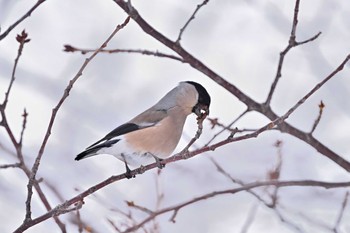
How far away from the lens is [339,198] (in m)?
2.47

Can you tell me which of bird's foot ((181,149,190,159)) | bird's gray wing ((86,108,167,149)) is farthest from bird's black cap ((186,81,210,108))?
bird's foot ((181,149,190,159))

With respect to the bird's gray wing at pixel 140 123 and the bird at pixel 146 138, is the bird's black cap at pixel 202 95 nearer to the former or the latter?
the bird at pixel 146 138

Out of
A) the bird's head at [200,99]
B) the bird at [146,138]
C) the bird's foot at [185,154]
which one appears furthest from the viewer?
the bird's head at [200,99]

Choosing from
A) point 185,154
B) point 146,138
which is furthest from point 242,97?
point 185,154

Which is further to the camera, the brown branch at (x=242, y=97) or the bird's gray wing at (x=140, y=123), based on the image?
the bird's gray wing at (x=140, y=123)

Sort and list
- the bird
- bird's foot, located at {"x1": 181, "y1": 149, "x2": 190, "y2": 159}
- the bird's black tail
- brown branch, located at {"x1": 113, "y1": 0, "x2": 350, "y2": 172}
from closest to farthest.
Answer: bird's foot, located at {"x1": 181, "y1": 149, "x2": 190, "y2": 159}
brown branch, located at {"x1": 113, "y1": 0, "x2": 350, "y2": 172}
the bird's black tail
the bird

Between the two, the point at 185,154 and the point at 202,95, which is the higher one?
the point at 202,95

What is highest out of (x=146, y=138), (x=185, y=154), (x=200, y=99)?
(x=200, y=99)

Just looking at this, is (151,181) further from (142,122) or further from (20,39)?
(20,39)

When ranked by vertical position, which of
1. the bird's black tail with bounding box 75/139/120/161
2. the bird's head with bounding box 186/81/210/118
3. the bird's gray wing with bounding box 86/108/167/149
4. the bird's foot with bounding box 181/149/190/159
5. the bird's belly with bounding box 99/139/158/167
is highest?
the bird's head with bounding box 186/81/210/118

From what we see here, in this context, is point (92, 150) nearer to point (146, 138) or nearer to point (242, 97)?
point (146, 138)

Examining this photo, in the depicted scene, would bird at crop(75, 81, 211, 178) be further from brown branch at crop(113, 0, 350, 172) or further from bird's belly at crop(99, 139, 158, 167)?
brown branch at crop(113, 0, 350, 172)

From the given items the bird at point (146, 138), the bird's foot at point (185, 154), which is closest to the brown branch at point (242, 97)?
the bird at point (146, 138)

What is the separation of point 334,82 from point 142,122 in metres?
0.93
